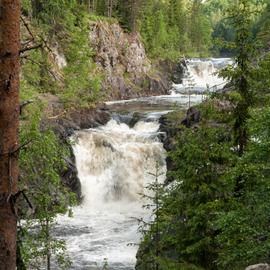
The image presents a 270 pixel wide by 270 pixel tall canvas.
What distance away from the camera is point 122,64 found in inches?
2217

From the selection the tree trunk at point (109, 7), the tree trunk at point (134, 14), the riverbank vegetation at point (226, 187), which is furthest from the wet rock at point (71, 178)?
the tree trunk at point (134, 14)

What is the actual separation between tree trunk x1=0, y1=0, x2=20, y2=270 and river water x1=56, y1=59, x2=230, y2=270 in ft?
47.7

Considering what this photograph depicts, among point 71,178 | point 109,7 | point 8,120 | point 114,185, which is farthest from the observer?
point 109,7

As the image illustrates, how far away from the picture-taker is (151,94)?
57156mm

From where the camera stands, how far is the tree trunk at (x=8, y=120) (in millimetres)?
5566

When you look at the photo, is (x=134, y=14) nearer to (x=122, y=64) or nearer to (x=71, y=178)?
(x=122, y=64)

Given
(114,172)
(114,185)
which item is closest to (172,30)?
(114,172)

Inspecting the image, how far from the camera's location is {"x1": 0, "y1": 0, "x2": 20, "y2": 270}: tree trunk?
5.57 meters

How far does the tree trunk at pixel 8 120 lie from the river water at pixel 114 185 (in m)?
14.5

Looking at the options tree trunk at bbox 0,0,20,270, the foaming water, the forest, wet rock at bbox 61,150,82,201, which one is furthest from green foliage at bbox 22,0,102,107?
tree trunk at bbox 0,0,20,270

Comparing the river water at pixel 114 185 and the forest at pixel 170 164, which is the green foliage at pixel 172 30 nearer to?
the river water at pixel 114 185

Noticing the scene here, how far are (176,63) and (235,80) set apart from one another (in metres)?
57.4

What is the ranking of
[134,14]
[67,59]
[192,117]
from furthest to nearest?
[134,14] < [67,59] < [192,117]

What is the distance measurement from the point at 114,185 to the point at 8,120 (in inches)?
1020
